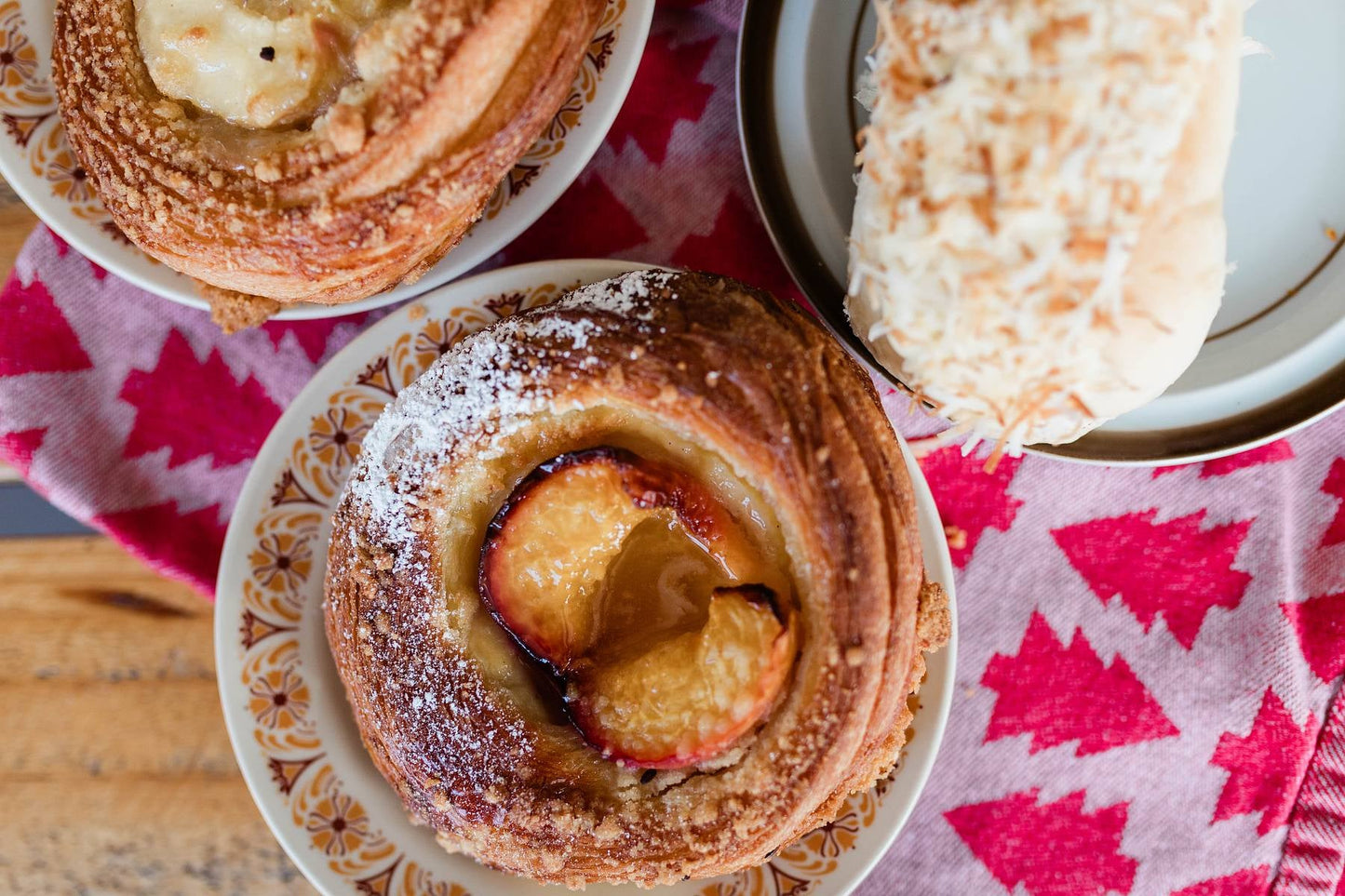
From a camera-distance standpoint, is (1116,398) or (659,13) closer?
(1116,398)

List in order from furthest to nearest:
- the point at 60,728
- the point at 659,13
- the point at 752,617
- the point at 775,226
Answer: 1. the point at 60,728
2. the point at 659,13
3. the point at 775,226
4. the point at 752,617

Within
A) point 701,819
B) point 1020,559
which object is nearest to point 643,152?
point 1020,559

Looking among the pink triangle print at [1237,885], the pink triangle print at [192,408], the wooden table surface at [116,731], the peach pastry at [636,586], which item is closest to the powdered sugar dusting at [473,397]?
the peach pastry at [636,586]

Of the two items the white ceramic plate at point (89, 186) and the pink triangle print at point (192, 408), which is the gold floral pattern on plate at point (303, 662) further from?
the pink triangle print at point (192, 408)

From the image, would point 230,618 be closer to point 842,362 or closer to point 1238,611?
point 842,362

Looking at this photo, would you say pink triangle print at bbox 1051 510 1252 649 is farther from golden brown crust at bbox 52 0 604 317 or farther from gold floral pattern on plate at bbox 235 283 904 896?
golden brown crust at bbox 52 0 604 317
